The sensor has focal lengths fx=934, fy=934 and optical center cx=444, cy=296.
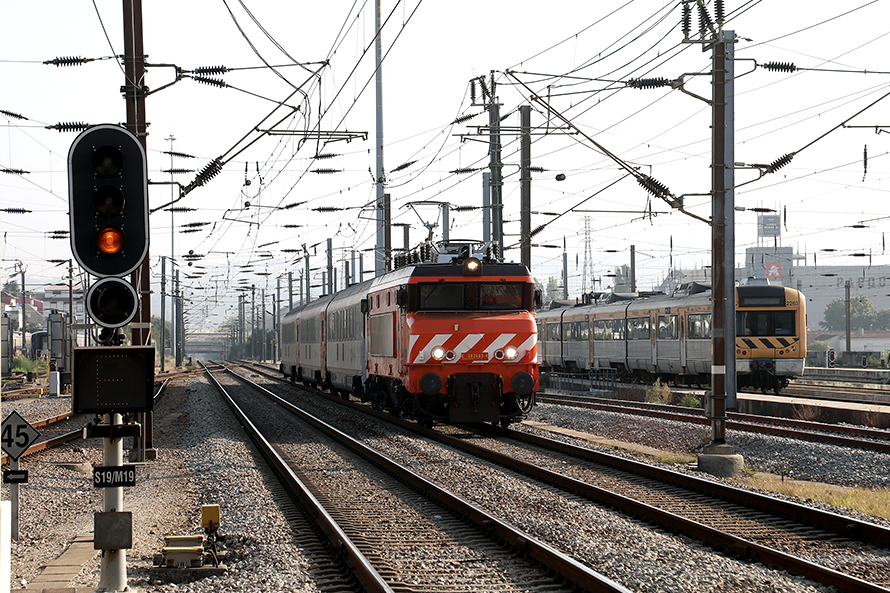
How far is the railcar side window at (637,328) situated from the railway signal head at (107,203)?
28.8m

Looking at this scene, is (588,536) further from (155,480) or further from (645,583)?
(155,480)

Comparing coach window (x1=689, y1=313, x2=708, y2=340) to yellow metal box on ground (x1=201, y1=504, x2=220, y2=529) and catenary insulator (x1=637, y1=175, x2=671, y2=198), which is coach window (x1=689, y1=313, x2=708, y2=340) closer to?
catenary insulator (x1=637, y1=175, x2=671, y2=198)

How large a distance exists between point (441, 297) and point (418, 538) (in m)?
9.83

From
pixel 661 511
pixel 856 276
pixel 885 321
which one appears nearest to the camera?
pixel 661 511

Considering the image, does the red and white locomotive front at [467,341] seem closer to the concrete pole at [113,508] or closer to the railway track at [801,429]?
the railway track at [801,429]

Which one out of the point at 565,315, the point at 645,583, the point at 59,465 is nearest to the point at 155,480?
the point at 59,465

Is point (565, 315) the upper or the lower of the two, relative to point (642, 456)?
upper

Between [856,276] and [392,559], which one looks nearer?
[392,559]

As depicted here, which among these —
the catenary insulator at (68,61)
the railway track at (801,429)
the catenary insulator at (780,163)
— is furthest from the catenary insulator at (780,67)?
the catenary insulator at (68,61)

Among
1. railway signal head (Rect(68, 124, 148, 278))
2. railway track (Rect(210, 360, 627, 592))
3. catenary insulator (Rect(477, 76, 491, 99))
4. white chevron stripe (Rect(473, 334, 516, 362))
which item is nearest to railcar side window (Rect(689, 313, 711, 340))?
catenary insulator (Rect(477, 76, 491, 99))

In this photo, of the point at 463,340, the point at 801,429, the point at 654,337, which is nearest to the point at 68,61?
the point at 463,340

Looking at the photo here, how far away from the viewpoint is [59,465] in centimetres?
1652

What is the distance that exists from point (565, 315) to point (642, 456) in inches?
1053

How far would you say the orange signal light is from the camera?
6.16m
